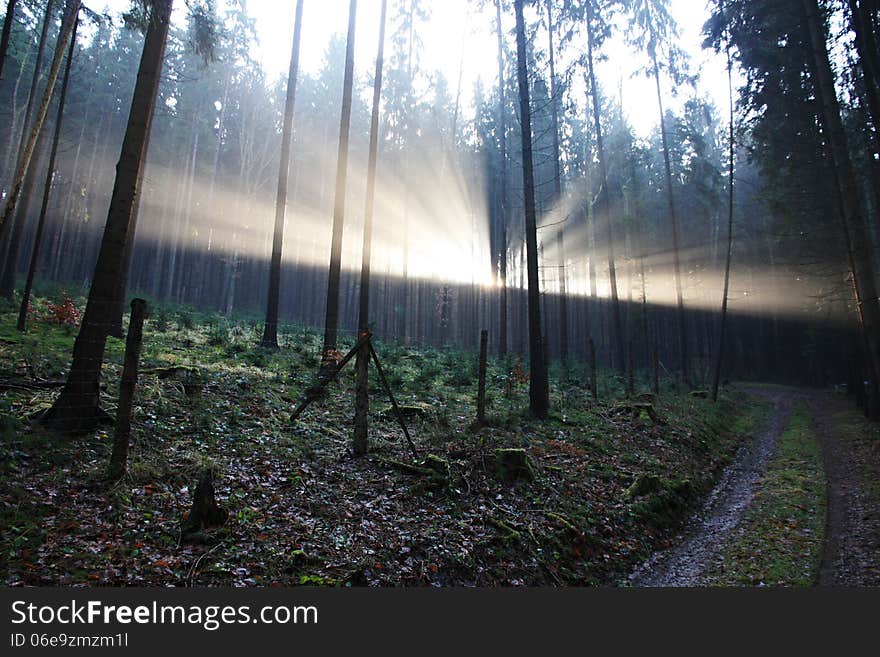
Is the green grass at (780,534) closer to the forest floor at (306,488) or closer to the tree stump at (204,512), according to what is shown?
the forest floor at (306,488)

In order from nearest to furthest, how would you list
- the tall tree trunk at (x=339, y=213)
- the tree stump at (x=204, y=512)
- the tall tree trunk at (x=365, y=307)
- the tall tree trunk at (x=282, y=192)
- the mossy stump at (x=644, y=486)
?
the tree stump at (x=204, y=512) < the tall tree trunk at (x=365, y=307) < the mossy stump at (x=644, y=486) < the tall tree trunk at (x=339, y=213) < the tall tree trunk at (x=282, y=192)

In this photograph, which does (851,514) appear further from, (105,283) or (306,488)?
(105,283)

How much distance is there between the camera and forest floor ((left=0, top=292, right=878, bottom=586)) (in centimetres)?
412

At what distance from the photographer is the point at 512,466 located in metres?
7.47

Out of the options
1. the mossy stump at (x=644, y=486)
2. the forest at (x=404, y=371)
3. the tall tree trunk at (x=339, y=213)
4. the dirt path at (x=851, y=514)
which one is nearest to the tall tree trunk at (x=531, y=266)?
the forest at (x=404, y=371)

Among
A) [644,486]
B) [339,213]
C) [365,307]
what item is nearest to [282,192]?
[339,213]

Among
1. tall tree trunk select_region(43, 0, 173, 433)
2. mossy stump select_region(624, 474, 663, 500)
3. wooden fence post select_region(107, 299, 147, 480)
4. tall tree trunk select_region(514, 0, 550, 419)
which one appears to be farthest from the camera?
tall tree trunk select_region(514, 0, 550, 419)

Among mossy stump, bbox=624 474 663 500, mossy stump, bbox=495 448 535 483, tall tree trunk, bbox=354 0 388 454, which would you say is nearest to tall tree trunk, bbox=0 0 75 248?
tall tree trunk, bbox=354 0 388 454

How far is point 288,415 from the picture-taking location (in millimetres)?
8703

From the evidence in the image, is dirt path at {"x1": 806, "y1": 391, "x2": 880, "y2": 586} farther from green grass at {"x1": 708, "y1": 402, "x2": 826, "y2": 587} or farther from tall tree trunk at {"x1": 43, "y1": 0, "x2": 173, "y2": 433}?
tall tree trunk at {"x1": 43, "y1": 0, "x2": 173, "y2": 433}

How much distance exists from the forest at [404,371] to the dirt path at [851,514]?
77 mm

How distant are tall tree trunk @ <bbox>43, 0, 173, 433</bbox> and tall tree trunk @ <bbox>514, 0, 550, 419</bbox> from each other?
8437 millimetres

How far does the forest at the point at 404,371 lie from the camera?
5016 millimetres

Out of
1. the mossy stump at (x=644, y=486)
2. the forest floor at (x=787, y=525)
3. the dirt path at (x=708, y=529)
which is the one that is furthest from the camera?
the mossy stump at (x=644, y=486)
